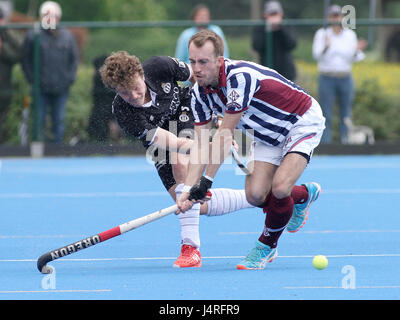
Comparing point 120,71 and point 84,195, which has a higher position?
point 120,71

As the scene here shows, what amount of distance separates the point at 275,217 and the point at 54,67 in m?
7.27

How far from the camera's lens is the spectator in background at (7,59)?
12.4 m

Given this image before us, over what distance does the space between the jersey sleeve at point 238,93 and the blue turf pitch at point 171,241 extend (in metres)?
0.96

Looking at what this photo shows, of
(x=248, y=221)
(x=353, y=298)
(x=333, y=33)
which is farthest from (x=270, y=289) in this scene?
(x=333, y=33)

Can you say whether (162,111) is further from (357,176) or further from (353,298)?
(357,176)

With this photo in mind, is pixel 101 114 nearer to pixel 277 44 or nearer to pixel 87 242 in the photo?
pixel 277 44

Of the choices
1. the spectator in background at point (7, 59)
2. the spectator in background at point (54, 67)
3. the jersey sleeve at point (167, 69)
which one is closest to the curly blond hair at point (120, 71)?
the jersey sleeve at point (167, 69)

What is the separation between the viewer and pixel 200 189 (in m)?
5.31

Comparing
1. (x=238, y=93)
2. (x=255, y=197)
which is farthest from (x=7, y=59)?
(x=238, y=93)

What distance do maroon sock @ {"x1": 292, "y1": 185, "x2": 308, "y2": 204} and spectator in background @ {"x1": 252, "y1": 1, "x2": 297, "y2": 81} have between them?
610cm

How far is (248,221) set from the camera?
7.57m

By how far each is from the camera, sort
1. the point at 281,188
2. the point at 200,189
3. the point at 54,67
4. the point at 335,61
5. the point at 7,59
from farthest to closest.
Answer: the point at 7,59 < the point at 54,67 < the point at 335,61 < the point at 281,188 < the point at 200,189

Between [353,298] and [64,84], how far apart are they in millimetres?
8265

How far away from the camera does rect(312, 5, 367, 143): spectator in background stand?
39.3 feet
